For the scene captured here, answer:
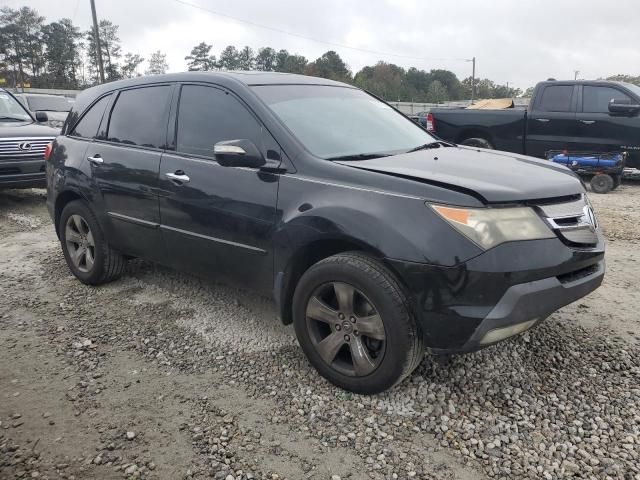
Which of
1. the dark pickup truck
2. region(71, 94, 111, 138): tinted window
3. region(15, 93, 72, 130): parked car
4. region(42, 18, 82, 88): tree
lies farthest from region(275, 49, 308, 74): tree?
region(71, 94, 111, 138): tinted window

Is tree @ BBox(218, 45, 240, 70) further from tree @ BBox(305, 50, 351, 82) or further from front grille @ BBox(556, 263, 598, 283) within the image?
front grille @ BBox(556, 263, 598, 283)

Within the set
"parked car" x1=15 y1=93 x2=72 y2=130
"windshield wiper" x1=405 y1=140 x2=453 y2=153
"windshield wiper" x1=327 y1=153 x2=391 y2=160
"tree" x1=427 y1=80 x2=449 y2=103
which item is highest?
"tree" x1=427 y1=80 x2=449 y2=103

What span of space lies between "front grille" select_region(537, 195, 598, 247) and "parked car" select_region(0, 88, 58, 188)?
7.39 metres

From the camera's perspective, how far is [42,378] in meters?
3.13

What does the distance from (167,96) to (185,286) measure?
1625 mm

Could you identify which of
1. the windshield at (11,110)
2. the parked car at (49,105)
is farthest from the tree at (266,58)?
the windshield at (11,110)

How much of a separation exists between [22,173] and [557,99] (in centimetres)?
888

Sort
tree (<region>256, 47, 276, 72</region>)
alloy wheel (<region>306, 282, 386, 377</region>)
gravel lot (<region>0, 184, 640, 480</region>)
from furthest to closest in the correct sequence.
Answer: tree (<region>256, 47, 276, 72</region>)
alloy wheel (<region>306, 282, 386, 377</region>)
gravel lot (<region>0, 184, 640, 480</region>)

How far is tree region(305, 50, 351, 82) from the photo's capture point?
231 feet

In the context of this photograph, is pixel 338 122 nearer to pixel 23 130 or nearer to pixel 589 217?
pixel 589 217

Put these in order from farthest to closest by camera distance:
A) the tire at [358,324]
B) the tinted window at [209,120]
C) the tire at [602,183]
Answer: the tire at [602,183], the tinted window at [209,120], the tire at [358,324]

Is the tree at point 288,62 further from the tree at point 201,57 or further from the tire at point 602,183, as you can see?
the tire at point 602,183

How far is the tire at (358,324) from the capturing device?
2.61 metres

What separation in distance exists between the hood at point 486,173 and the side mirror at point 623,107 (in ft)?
20.7
